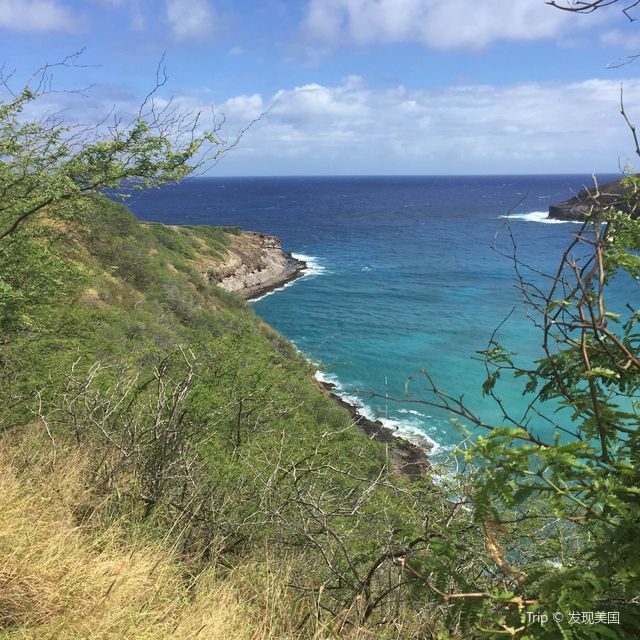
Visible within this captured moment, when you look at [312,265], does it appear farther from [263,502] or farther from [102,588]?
[102,588]

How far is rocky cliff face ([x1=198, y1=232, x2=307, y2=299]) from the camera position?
49.5 meters

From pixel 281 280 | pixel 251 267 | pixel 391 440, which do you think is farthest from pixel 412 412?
pixel 251 267

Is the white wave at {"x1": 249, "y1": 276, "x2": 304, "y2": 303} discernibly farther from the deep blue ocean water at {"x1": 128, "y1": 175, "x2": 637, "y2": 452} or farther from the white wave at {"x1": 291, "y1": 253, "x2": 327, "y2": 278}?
the white wave at {"x1": 291, "y1": 253, "x2": 327, "y2": 278}

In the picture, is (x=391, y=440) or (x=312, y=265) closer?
(x=391, y=440)

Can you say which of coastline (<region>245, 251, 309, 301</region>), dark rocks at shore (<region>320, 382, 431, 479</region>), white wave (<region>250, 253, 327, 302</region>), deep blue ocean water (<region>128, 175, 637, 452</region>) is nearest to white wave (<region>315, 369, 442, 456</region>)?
deep blue ocean water (<region>128, 175, 637, 452</region>)

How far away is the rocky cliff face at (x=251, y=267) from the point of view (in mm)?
49531

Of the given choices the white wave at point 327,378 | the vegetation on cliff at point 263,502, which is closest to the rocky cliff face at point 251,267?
the white wave at point 327,378

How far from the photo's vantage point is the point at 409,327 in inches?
1496

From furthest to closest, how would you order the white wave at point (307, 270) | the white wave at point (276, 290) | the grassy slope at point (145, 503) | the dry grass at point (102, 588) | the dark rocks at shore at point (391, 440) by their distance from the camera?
the white wave at point (307, 270) → the white wave at point (276, 290) → the dark rocks at shore at point (391, 440) → the grassy slope at point (145, 503) → the dry grass at point (102, 588)

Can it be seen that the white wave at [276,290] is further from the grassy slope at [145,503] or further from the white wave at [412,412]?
the grassy slope at [145,503]

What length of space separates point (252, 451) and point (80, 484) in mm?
3283

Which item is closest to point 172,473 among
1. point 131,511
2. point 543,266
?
point 131,511

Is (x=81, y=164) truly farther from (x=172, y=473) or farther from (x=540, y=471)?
(x=540, y=471)

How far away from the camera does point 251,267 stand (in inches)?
2189
